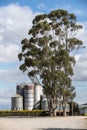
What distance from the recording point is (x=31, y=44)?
50938mm

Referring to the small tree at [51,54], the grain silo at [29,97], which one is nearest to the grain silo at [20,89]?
the grain silo at [29,97]

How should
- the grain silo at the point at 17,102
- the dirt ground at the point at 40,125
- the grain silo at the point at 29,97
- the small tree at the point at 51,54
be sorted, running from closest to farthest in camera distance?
the dirt ground at the point at 40,125 → the small tree at the point at 51,54 → the grain silo at the point at 17,102 → the grain silo at the point at 29,97

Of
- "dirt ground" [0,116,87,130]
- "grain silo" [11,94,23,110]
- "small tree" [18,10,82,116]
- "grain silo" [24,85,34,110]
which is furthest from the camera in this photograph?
"grain silo" [24,85,34,110]

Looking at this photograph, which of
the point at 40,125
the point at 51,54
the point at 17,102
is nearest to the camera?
the point at 40,125

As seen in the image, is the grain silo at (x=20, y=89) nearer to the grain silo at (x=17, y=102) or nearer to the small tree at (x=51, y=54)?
the grain silo at (x=17, y=102)

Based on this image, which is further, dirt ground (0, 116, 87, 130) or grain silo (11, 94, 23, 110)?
grain silo (11, 94, 23, 110)

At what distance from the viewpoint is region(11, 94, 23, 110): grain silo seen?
7069 centimetres

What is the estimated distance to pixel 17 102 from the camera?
71.8 metres

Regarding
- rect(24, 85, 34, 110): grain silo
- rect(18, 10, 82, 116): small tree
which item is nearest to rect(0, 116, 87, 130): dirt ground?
rect(18, 10, 82, 116): small tree

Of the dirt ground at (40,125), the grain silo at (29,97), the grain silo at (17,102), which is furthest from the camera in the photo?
the grain silo at (29,97)

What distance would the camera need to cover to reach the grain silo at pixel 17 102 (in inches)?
2783

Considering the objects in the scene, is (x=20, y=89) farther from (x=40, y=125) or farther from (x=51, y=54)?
(x=40, y=125)

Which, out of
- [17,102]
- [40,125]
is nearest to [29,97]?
[17,102]

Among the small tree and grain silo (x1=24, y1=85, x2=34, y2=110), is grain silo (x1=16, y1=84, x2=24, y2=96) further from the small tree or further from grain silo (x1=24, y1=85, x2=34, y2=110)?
the small tree
